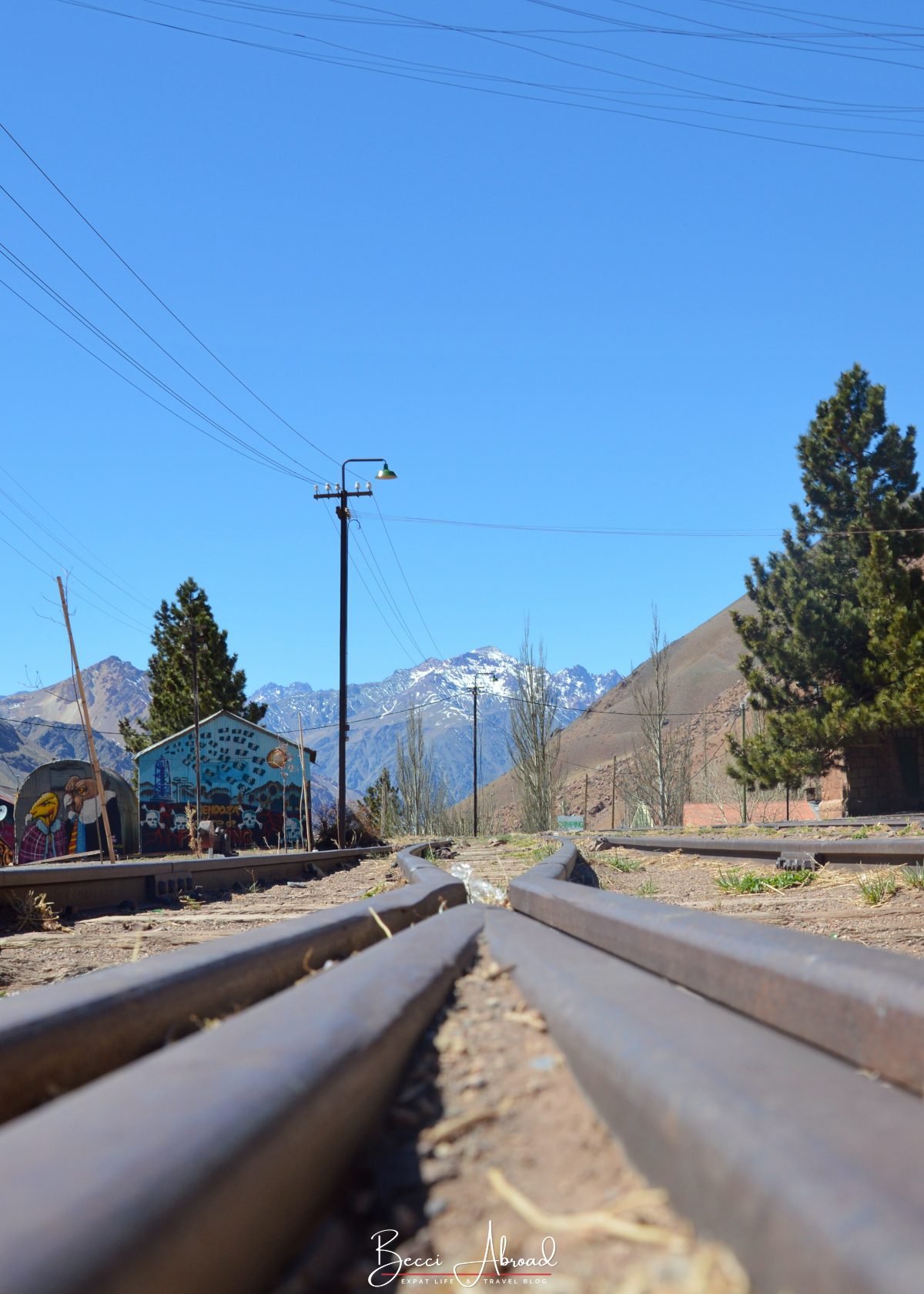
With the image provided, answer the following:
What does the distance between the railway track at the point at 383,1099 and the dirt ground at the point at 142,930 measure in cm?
176

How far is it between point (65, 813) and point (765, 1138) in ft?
121

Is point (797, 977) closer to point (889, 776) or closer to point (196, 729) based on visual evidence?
point (196, 729)

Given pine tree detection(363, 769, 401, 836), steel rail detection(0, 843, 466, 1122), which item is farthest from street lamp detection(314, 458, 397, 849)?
steel rail detection(0, 843, 466, 1122)

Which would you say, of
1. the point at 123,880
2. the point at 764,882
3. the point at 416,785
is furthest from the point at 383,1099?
the point at 416,785

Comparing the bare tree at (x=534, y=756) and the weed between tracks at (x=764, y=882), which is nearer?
the weed between tracks at (x=764, y=882)

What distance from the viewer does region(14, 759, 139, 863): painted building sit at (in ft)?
113

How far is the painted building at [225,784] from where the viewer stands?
37250 mm

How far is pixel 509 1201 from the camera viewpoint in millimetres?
1313

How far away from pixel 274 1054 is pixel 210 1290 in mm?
420

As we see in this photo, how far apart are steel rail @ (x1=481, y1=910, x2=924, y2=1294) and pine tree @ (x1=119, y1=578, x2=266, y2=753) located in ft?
136

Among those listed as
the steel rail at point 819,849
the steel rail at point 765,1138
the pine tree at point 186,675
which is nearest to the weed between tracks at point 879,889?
the steel rail at point 819,849

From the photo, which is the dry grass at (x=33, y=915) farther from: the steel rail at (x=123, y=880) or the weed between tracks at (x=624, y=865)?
the weed between tracks at (x=624, y=865)

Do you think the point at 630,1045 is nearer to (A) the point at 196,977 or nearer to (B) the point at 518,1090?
(B) the point at 518,1090

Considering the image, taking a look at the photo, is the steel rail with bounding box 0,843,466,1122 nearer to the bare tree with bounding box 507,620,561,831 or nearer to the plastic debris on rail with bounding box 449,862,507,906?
the plastic debris on rail with bounding box 449,862,507,906
